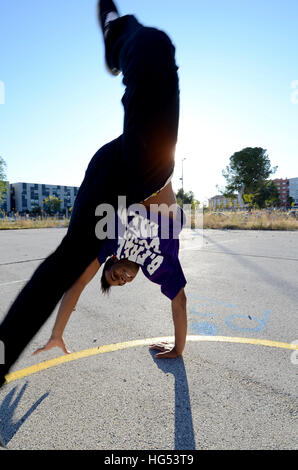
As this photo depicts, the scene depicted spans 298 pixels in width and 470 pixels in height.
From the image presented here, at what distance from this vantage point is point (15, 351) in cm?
101

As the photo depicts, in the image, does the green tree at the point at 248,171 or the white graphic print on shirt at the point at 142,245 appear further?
the green tree at the point at 248,171

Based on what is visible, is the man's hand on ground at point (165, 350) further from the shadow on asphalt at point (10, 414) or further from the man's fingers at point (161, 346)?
the shadow on asphalt at point (10, 414)

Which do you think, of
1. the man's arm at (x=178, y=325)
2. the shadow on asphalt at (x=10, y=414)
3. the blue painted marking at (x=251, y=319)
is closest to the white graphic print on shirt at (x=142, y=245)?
the man's arm at (x=178, y=325)

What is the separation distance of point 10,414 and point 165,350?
3.54 feet

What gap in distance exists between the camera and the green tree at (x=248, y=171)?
61.4m

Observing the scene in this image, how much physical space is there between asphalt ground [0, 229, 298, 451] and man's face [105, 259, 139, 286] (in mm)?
579

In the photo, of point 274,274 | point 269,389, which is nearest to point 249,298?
point 274,274

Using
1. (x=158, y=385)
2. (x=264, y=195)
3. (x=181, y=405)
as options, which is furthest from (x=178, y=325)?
(x=264, y=195)

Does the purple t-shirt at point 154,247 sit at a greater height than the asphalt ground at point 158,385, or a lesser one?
greater

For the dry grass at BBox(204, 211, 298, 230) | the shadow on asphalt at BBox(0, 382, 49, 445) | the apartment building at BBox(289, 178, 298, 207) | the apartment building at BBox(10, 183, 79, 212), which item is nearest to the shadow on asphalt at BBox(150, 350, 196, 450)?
the shadow on asphalt at BBox(0, 382, 49, 445)

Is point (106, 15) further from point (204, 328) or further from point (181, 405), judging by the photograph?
point (204, 328)
